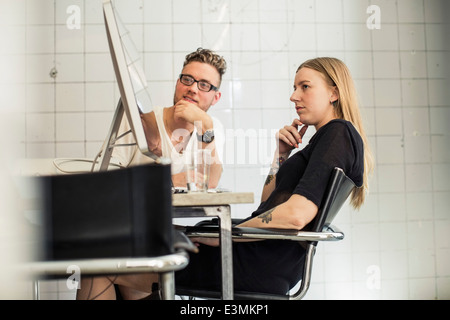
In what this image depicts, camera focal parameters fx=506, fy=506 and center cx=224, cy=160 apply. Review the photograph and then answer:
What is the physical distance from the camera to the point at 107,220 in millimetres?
664

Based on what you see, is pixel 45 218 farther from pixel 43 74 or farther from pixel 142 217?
pixel 43 74

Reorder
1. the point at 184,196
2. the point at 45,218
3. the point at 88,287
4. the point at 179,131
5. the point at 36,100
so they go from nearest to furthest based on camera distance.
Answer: the point at 45,218, the point at 184,196, the point at 88,287, the point at 179,131, the point at 36,100

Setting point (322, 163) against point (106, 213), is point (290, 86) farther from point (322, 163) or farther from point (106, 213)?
point (106, 213)

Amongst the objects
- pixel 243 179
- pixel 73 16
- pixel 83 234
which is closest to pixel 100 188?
pixel 83 234

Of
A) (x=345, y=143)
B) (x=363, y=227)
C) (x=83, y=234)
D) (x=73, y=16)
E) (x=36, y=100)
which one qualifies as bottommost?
(x=363, y=227)

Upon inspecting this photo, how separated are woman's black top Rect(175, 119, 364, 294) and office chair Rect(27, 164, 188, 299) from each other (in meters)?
0.66

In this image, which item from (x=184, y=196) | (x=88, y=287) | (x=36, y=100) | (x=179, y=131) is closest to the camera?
(x=184, y=196)

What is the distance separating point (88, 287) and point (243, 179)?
1574 mm

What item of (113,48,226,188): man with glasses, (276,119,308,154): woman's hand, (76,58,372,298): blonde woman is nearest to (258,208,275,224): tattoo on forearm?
(76,58,372,298): blonde woman

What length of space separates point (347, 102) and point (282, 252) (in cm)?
53

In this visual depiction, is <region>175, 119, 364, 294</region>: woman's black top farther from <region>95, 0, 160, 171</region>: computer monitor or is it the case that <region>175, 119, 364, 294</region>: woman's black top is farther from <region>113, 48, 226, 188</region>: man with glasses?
<region>113, 48, 226, 188</region>: man with glasses

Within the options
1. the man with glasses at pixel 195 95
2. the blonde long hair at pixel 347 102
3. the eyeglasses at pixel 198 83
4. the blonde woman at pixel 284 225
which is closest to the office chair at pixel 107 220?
the blonde woman at pixel 284 225

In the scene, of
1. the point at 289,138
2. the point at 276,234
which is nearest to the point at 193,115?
the point at 289,138

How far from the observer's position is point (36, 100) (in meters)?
2.66
